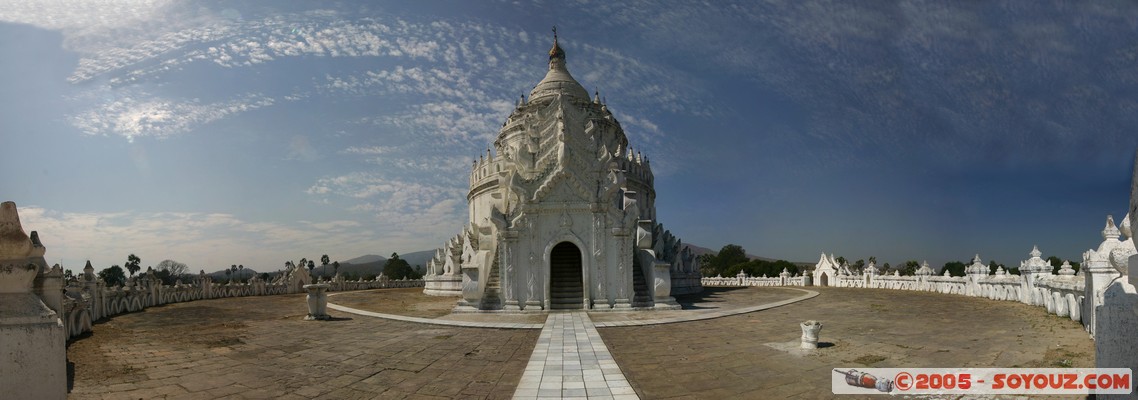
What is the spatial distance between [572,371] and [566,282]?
13.9 metres

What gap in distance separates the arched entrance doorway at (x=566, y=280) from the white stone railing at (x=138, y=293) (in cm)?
1594

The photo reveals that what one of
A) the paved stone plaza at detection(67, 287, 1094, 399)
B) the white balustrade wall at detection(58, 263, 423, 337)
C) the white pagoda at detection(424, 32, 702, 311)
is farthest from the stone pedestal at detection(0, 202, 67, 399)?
the white pagoda at detection(424, 32, 702, 311)

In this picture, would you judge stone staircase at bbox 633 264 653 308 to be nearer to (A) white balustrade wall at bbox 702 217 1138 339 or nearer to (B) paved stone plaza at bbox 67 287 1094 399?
(B) paved stone plaza at bbox 67 287 1094 399

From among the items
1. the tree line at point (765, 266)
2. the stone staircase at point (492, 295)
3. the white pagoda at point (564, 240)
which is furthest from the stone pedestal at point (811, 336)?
the tree line at point (765, 266)

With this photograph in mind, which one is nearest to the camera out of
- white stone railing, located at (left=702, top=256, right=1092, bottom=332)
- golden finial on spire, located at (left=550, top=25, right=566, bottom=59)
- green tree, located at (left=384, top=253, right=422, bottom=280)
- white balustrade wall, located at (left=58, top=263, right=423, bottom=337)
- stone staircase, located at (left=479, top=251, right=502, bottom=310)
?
white stone railing, located at (left=702, top=256, right=1092, bottom=332)

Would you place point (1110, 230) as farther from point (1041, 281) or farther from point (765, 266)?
point (765, 266)

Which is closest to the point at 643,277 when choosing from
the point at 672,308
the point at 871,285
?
the point at 672,308

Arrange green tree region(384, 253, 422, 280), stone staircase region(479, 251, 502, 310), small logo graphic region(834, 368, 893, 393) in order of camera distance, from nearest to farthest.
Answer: small logo graphic region(834, 368, 893, 393) → stone staircase region(479, 251, 502, 310) → green tree region(384, 253, 422, 280)

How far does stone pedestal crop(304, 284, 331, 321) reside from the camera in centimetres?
1977

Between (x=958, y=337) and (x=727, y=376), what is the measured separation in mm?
8376

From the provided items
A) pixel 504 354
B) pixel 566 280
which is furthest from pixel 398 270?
pixel 504 354

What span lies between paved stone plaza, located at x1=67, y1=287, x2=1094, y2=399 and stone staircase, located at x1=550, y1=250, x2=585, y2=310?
3753 mm

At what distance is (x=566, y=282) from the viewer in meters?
23.9

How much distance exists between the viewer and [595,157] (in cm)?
2336
